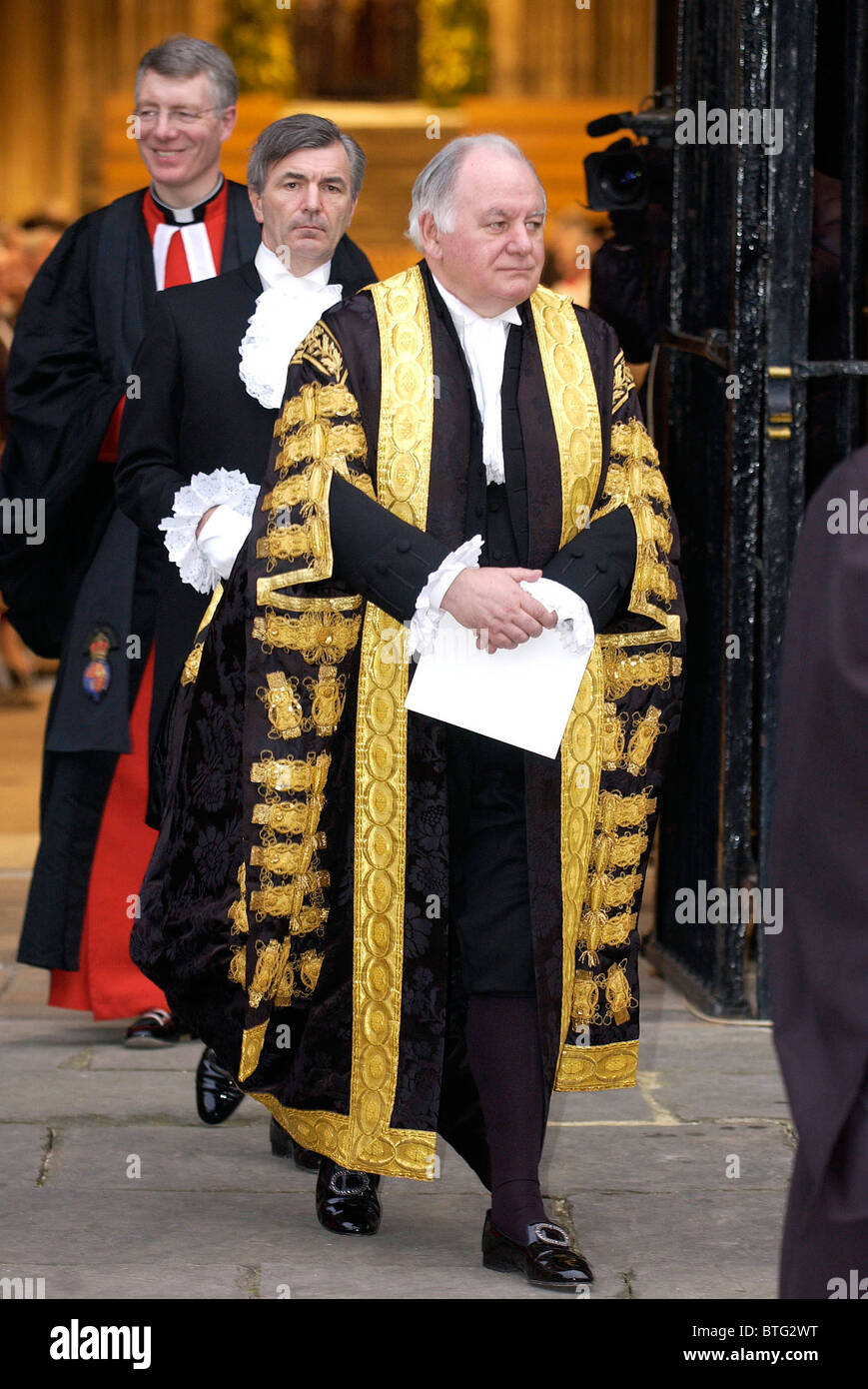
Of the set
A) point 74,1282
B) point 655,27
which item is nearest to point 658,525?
point 74,1282

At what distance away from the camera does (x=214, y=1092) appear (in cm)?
430

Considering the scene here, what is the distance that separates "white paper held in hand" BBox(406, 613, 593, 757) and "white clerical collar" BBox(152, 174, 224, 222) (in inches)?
67.7

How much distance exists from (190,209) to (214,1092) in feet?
6.12

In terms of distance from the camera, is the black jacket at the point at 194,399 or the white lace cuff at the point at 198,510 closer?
the white lace cuff at the point at 198,510

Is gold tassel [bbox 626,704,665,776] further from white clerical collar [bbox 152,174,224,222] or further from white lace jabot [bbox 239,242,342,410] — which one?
white clerical collar [bbox 152,174,224,222]

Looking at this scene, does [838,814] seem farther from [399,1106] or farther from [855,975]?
[399,1106]

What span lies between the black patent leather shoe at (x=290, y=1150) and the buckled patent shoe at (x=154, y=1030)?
28.2 inches

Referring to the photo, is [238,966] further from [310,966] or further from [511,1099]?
[511,1099]

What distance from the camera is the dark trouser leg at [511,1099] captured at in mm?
3492

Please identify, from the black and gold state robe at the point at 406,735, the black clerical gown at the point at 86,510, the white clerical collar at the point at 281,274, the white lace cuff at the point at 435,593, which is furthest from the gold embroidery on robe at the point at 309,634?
the black clerical gown at the point at 86,510

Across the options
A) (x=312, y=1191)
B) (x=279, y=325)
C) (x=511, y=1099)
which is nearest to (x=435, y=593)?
(x=511, y=1099)

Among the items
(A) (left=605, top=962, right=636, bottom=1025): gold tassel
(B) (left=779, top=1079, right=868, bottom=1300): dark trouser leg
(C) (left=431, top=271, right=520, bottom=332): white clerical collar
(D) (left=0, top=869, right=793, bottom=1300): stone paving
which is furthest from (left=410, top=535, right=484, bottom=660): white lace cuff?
(B) (left=779, top=1079, right=868, bottom=1300): dark trouser leg

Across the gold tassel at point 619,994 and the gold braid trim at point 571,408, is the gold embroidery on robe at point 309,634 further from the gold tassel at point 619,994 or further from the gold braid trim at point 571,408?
the gold tassel at point 619,994

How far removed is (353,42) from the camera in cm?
1559
